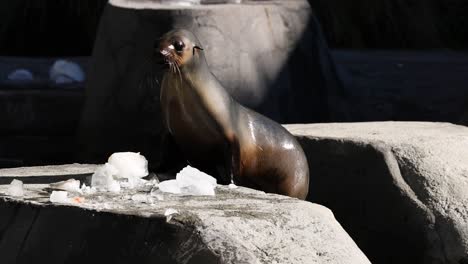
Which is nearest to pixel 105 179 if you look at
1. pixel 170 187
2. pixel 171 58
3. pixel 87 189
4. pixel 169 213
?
pixel 87 189

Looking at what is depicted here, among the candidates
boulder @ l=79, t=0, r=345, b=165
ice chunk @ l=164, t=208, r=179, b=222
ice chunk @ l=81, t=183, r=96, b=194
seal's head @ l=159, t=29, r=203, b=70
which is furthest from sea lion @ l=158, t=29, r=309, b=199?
boulder @ l=79, t=0, r=345, b=165

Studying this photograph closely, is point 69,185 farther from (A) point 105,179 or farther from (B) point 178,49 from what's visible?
(B) point 178,49

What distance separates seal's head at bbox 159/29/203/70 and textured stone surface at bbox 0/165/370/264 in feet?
1.76

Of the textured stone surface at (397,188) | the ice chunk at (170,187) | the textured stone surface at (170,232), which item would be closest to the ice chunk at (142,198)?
the textured stone surface at (170,232)

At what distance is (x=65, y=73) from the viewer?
8094 millimetres

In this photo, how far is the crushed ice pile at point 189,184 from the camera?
4641 mm

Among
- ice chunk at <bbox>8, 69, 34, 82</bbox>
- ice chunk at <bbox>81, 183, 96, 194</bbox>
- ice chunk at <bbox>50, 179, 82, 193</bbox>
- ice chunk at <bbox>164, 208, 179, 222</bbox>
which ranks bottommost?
ice chunk at <bbox>8, 69, 34, 82</bbox>

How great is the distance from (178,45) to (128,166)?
45 cm

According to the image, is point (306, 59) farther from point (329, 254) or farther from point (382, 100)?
point (329, 254)

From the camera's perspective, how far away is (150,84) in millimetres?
6613

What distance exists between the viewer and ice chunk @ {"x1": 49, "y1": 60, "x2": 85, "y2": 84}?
8.00m

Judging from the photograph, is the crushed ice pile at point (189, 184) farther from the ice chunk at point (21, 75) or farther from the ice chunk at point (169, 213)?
the ice chunk at point (21, 75)

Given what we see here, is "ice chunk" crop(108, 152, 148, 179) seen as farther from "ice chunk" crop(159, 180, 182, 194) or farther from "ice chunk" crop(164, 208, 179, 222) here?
"ice chunk" crop(164, 208, 179, 222)

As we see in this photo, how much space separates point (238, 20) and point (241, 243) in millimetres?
2912
